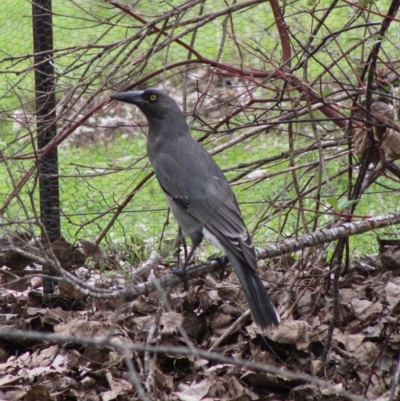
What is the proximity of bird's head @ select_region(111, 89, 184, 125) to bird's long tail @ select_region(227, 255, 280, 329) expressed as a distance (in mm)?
1377

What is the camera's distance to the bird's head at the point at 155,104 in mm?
5051

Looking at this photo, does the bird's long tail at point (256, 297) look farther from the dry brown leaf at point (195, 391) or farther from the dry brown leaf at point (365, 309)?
the dry brown leaf at point (365, 309)

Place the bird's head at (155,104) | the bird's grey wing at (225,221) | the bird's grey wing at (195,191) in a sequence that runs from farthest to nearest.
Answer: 1. the bird's head at (155,104)
2. the bird's grey wing at (195,191)
3. the bird's grey wing at (225,221)

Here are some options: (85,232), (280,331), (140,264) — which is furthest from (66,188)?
(280,331)

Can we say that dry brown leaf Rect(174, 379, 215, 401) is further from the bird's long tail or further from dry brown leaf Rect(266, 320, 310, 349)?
dry brown leaf Rect(266, 320, 310, 349)

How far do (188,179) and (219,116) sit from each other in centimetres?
104

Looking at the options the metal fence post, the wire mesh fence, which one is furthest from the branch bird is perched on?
the metal fence post

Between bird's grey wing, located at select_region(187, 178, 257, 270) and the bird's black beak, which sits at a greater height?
the bird's black beak

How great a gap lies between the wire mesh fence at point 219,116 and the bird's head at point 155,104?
0.37 ft

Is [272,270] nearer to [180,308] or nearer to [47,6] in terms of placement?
[180,308]

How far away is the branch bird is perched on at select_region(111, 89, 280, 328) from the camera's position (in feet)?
14.8

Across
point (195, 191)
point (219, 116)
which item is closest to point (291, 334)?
point (195, 191)

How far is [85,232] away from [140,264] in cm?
78

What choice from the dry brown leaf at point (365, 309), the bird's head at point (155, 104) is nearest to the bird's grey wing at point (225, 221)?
the bird's head at point (155, 104)
